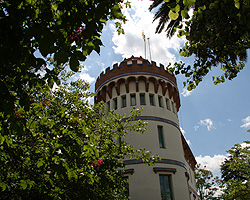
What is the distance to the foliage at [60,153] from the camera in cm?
430

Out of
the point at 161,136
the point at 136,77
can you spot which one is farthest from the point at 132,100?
the point at 161,136

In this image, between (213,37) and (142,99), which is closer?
(213,37)

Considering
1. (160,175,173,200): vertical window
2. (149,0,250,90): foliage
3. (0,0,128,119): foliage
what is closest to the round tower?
(160,175,173,200): vertical window

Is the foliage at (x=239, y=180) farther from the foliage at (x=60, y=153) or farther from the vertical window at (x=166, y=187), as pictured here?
the foliage at (x=60, y=153)

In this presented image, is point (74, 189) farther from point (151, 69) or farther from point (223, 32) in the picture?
point (151, 69)

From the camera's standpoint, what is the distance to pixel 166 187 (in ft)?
52.5

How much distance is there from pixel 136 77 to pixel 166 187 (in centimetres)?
993

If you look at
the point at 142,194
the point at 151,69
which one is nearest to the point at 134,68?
the point at 151,69

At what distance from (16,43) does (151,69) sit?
59.1ft

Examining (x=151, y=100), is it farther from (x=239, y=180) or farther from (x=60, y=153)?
(x=60, y=153)

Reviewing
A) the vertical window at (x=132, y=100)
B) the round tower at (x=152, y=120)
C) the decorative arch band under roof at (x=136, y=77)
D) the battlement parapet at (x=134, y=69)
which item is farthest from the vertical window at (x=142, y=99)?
the battlement parapet at (x=134, y=69)

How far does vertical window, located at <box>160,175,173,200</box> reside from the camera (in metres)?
15.5

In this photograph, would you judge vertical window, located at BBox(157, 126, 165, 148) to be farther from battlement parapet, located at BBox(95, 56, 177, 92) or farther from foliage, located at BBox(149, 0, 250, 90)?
foliage, located at BBox(149, 0, 250, 90)

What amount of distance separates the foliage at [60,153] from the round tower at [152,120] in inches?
271
